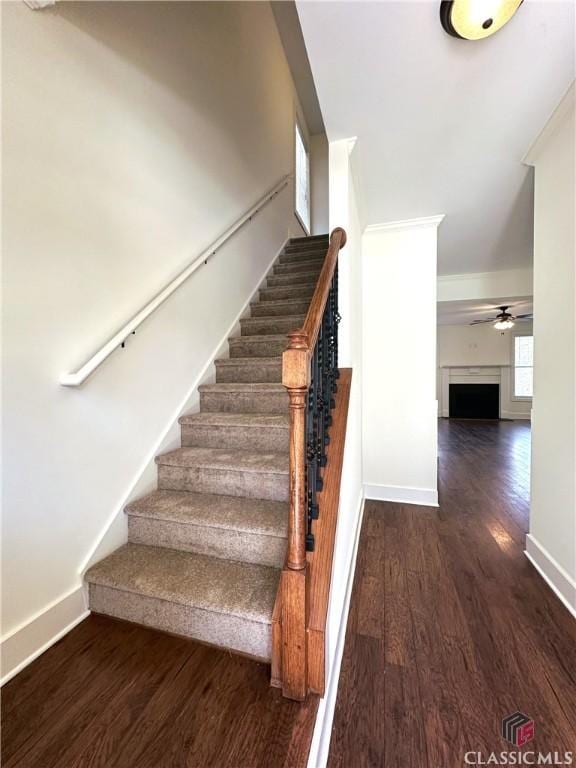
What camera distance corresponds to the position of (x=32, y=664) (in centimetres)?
114

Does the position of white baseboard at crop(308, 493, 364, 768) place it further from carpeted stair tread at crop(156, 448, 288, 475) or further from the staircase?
carpeted stair tread at crop(156, 448, 288, 475)

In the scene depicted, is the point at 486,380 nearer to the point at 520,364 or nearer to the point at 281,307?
the point at 520,364

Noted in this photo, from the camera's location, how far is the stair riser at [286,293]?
308 cm

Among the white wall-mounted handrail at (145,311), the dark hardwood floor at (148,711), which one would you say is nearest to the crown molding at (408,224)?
the white wall-mounted handrail at (145,311)

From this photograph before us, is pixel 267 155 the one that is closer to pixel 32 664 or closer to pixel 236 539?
pixel 236 539

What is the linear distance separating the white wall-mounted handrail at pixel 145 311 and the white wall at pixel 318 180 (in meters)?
3.23

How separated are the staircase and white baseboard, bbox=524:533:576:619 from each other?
4.67ft

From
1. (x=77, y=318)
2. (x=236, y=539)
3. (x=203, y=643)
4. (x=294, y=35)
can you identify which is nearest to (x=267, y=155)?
(x=294, y=35)

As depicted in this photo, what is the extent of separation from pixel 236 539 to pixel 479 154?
8.16 feet

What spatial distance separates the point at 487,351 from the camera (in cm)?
850

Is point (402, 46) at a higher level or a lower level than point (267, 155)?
lower

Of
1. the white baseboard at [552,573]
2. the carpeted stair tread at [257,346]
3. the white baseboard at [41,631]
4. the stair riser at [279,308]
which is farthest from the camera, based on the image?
the stair riser at [279,308]

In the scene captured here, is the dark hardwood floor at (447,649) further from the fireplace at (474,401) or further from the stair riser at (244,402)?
the fireplace at (474,401)

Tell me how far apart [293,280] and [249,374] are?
1475 millimetres
